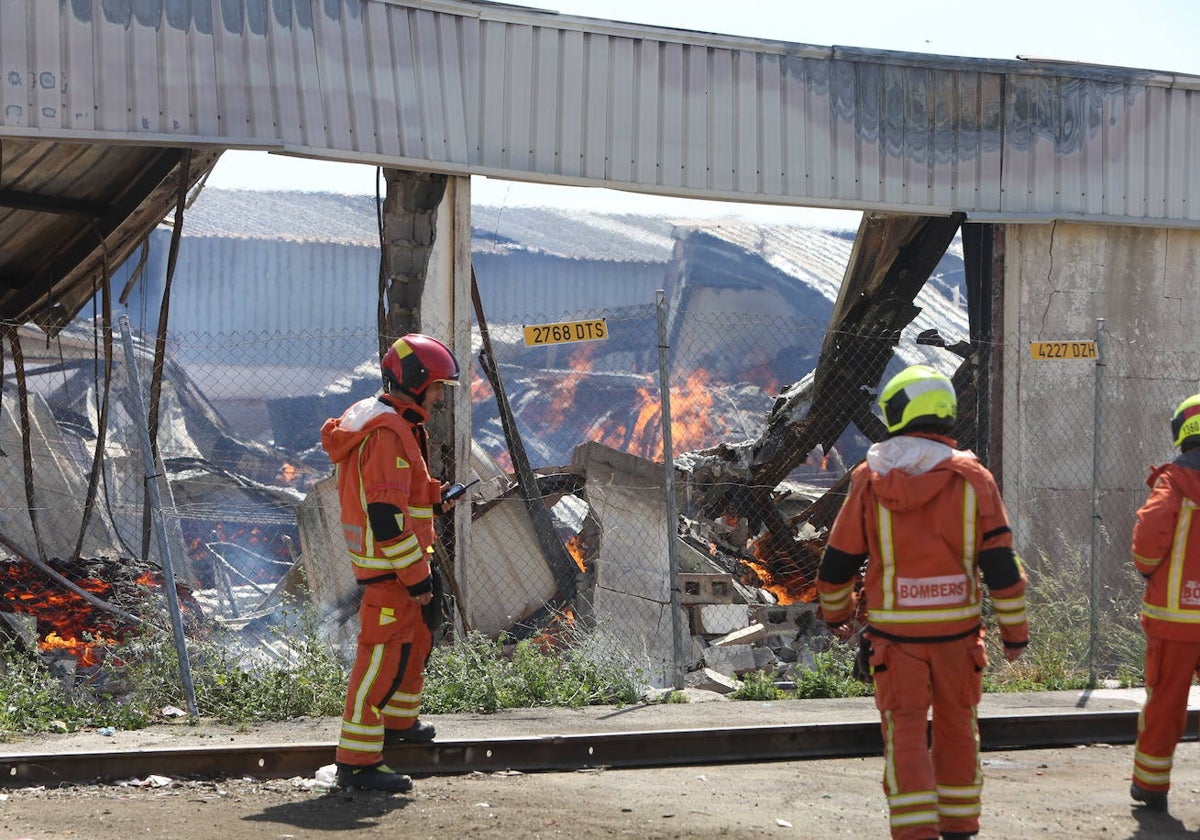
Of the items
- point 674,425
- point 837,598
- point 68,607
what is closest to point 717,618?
point 68,607

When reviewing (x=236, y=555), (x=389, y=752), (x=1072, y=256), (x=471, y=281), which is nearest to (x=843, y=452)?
(x=236, y=555)

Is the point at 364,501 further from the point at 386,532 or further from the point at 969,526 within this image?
the point at 969,526

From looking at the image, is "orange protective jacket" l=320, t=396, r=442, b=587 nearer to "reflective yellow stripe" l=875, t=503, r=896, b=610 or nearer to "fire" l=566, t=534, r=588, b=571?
"reflective yellow stripe" l=875, t=503, r=896, b=610

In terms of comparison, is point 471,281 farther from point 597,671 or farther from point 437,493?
point 437,493

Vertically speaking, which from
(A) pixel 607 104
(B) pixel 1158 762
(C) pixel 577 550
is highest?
(A) pixel 607 104

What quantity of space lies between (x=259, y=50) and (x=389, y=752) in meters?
5.42

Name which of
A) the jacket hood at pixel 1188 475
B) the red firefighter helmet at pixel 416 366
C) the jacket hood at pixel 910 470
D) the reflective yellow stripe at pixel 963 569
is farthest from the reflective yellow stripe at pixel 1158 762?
the red firefighter helmet at pixel 416 366

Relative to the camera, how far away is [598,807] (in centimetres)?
589

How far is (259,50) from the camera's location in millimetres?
9758

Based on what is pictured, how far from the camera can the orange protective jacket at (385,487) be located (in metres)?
6.03

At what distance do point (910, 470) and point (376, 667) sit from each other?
260cm

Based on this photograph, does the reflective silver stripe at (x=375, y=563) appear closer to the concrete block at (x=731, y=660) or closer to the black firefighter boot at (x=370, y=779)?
the black firefighter boot at (x=370, y=779)

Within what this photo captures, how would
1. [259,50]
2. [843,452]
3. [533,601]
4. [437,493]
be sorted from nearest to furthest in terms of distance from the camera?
[437,493]
[259,50]
[533,601]
[843,452]

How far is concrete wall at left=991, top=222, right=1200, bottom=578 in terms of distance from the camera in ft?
39.2
